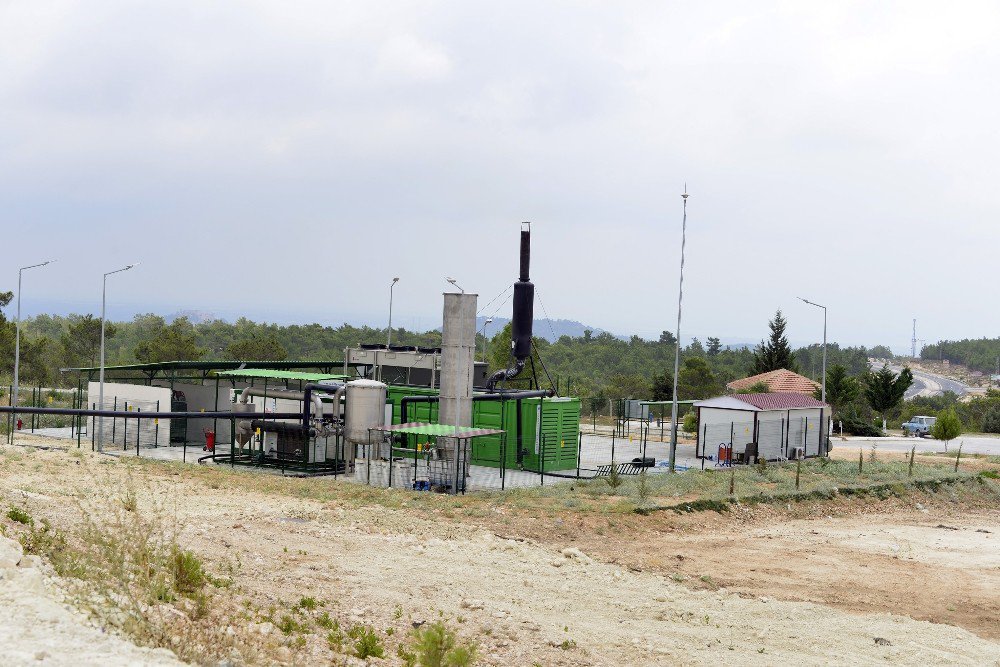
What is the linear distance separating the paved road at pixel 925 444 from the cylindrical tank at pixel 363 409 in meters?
29.8

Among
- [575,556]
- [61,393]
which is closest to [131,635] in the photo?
[575,556]

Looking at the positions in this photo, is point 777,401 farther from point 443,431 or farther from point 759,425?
point 443,431

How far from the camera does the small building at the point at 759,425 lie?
135 ft

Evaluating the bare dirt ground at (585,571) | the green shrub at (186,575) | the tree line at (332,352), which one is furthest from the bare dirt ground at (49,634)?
the tree line at (332,352)

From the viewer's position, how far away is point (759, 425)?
41125mm

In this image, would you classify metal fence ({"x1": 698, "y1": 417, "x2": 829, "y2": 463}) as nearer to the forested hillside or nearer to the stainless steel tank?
the forested hillside

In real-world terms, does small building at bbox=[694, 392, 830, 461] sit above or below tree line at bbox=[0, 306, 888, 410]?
below

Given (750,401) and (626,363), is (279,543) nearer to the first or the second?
(750,401)

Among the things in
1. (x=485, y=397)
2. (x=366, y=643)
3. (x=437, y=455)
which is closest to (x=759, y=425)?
(x=485, y=397)

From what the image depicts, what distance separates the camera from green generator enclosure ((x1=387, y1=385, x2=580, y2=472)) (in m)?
37.2

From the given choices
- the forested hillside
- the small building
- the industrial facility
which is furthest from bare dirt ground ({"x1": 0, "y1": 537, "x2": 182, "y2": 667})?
the forested hillside

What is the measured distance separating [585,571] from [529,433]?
16927mm

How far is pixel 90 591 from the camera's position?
12359mm

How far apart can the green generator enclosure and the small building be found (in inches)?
247
